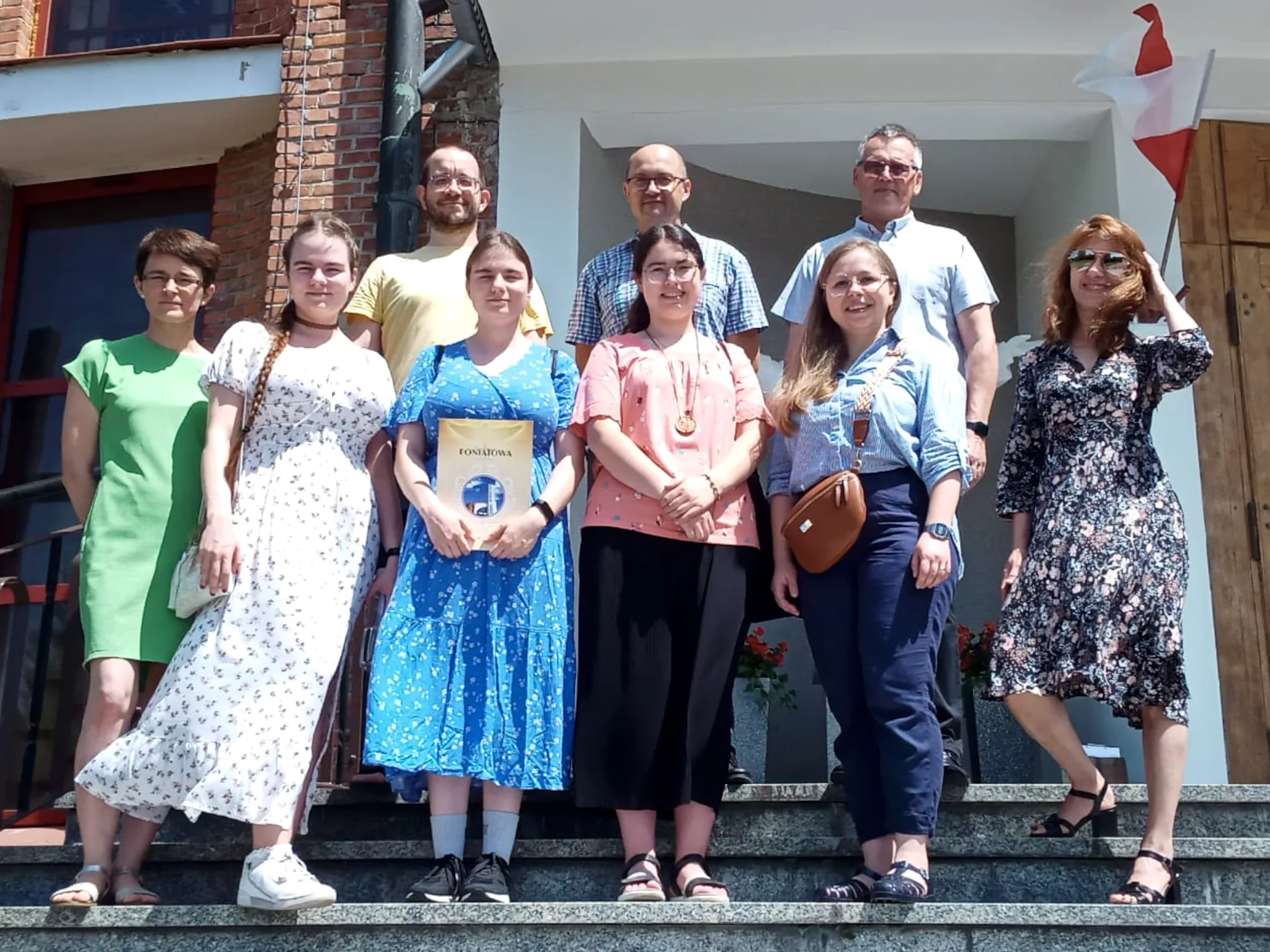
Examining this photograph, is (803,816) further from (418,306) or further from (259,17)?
(259,17)

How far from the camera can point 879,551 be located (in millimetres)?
3166

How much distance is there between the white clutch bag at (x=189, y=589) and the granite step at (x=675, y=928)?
2.23 ft

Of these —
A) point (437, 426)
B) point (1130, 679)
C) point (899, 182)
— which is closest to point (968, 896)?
point (1130, 679)

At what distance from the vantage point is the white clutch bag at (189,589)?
3.19 metres

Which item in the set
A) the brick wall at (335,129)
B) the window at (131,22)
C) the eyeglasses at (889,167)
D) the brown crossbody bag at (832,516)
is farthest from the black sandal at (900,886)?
A: the window at (131,22)

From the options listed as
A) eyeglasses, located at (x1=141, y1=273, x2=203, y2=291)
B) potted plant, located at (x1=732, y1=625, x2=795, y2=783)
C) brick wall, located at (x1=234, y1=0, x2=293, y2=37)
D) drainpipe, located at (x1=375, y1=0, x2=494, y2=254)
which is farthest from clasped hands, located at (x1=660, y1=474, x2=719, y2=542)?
brick wall, located at (x1=234, y1=0, x2=293, y2=37)

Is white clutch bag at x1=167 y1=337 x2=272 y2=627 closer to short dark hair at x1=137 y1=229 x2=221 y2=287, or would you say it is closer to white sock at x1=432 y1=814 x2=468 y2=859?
short dark hair at x1=137 y1=229 x2=221 y2=287

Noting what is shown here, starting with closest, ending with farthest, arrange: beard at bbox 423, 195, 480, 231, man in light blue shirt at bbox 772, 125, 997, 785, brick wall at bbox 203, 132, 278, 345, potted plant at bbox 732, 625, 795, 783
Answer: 1. man in light blue shirt at bbox 772, 125, 997, 785
2. beard at bbox 423, 195, 480, 231
3. potted plant at bbox 732, 625, 795, 783
4. brick wall at bbox 203, 132, 278, 345

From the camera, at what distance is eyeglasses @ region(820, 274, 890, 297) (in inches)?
133

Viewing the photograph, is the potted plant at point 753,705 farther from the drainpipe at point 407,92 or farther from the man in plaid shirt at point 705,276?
the drainpipe at point 407,92

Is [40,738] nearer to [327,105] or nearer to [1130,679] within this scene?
[327,105]

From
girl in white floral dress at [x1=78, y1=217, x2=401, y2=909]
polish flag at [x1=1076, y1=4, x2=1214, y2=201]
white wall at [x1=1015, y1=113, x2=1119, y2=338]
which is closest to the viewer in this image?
girl in white floral dress at [x1=78, y1=217, x2=401, y2=909]

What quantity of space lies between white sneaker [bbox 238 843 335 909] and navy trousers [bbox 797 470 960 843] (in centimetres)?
118

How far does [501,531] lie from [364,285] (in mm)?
1177
